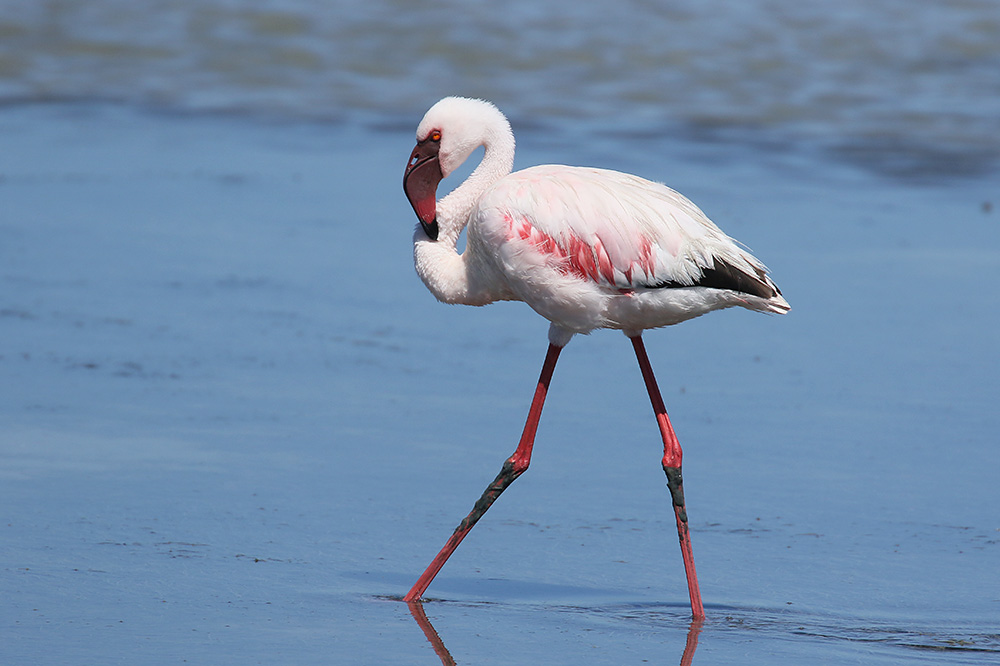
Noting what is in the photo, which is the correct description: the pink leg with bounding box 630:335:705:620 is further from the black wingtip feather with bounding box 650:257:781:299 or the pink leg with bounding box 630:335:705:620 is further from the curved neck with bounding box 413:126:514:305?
the curved neck with bounding box 413:126:514:305

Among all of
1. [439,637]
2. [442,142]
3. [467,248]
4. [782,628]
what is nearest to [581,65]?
[442,142]

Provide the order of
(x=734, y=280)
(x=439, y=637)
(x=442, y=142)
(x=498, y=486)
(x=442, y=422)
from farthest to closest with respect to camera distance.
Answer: (x=442, y=422), (x=442, y=142), (x=498, y=486), (x=734, y=280), (x=439, y=637)

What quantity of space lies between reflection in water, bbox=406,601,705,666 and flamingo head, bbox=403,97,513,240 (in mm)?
1417

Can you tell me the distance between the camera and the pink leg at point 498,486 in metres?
5.02

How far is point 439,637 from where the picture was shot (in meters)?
4.65

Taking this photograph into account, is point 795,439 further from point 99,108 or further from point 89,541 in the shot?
point 99,108

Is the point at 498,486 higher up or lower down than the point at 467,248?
lower down

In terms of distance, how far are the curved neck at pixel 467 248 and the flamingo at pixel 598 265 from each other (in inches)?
0.4

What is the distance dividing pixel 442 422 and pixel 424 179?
1416 mm

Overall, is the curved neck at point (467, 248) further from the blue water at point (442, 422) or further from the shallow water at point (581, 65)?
the shallow water at point (581, 65)

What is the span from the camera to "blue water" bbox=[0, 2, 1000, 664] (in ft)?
15.6

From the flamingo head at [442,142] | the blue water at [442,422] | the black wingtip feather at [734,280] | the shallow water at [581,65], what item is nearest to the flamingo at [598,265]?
the black wingtip feather at [734,280]

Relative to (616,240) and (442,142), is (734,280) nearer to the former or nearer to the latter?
(616,240)

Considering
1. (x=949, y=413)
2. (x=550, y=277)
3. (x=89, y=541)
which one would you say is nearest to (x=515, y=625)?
(x=550, y=277)
